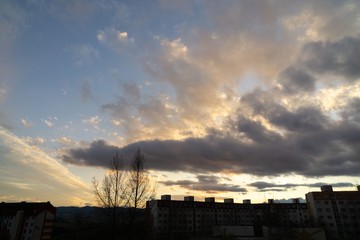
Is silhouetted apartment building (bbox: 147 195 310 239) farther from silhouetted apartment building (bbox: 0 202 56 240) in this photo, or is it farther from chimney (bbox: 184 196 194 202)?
silhouetted apartment building (bbox: 0 202 56 240)

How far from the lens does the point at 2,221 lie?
192 feet

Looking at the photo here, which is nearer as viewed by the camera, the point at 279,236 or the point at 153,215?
the point at 279,236

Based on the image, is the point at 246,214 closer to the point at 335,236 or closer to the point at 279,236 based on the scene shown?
the point at 335,236

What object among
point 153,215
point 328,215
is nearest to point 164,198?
point 153,215

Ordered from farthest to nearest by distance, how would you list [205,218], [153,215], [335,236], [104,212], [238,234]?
[205,218], [153,215], [335,236], [238,234], [104,212]

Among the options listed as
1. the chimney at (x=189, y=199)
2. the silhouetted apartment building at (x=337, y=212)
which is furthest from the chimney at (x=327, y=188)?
the chimney at (x=189, y=199)

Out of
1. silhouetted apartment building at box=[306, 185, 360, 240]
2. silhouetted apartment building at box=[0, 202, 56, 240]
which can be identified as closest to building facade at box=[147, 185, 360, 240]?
silhouetted apartment building at box=[306, 185, 360, 240]

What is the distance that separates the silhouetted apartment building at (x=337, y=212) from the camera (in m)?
84.9

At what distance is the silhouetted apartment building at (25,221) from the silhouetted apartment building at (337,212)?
89.9m

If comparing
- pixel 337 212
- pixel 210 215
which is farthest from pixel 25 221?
pixel 337 212

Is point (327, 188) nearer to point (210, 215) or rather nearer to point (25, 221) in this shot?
point (210, 215)

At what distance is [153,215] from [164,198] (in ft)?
29.5

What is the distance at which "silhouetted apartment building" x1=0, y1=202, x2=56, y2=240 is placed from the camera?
57.5m

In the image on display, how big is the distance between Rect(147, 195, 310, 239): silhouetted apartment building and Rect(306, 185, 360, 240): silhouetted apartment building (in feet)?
33.9
